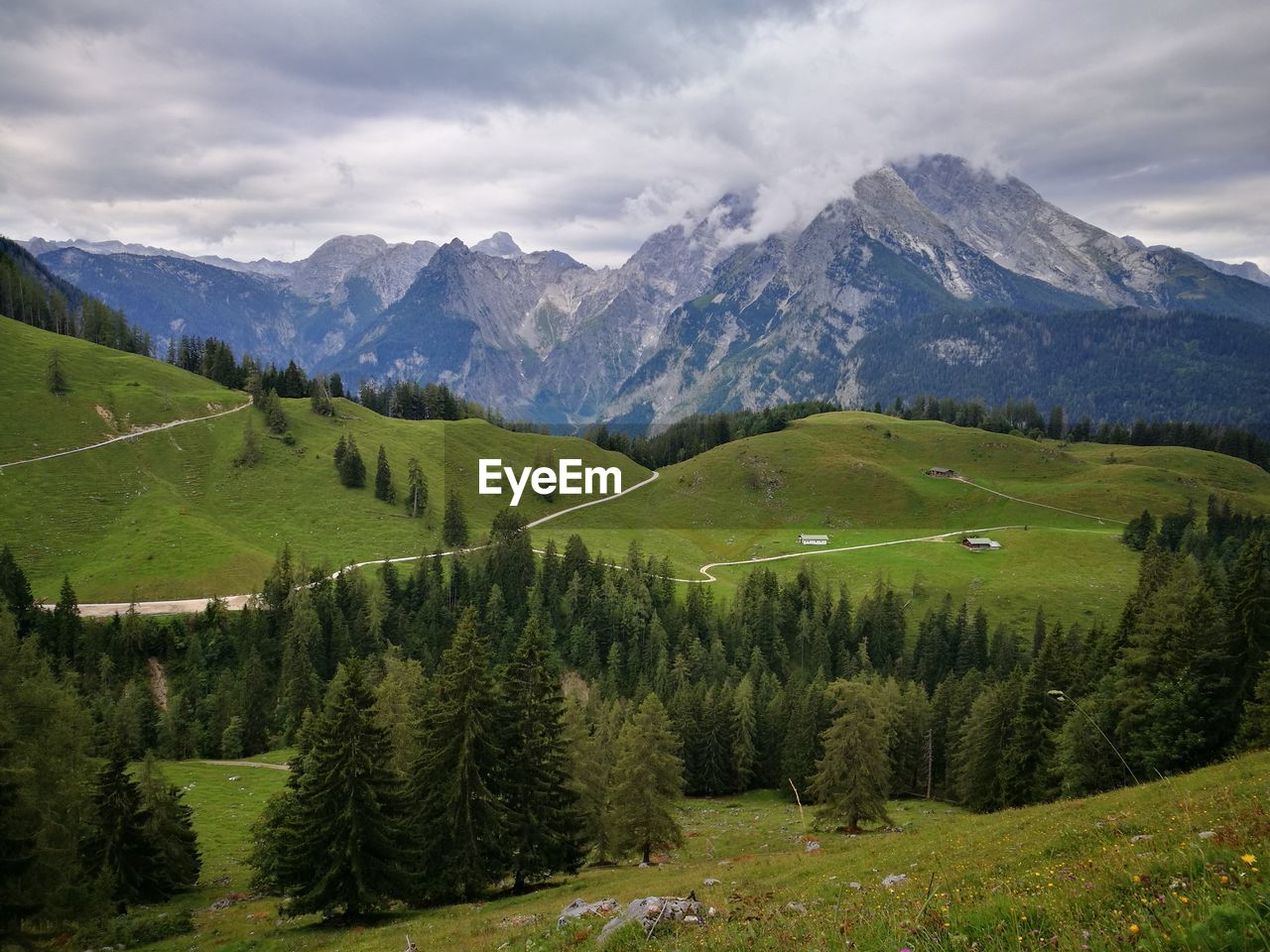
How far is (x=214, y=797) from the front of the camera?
68.5 m

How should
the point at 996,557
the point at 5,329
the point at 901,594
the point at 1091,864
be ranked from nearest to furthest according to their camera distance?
1. the point at 1091,864
2. the point at 901,594
3. the point at 996,557
4. the point at 5,329

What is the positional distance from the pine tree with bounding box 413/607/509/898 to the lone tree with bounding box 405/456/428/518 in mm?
132693

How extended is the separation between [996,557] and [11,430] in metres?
219

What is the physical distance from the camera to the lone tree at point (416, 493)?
167 m

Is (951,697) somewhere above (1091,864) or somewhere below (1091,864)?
below

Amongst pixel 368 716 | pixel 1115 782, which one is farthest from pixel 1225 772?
pixel 368 716

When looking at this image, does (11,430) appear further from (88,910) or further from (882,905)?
(882,905)

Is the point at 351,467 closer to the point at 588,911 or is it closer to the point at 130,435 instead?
the point at 130,435

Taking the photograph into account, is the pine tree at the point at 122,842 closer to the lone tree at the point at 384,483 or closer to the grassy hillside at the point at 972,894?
the grassy hillside at the point at 972,894

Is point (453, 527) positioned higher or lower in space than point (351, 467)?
lower

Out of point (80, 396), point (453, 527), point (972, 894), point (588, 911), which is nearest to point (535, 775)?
point (588, 911)

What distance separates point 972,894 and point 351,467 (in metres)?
175

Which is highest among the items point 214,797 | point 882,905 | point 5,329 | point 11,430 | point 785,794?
point 5,329

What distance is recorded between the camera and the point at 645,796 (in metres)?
46.8
